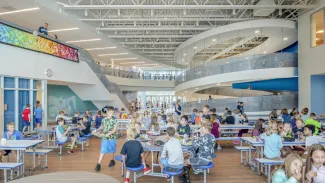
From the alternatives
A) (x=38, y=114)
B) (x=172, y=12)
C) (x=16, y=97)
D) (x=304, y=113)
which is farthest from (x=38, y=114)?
(x=304, y=113)

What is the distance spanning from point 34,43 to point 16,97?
2.66m

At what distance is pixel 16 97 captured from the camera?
37.9 ft

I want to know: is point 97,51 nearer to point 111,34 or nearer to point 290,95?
point 111,34

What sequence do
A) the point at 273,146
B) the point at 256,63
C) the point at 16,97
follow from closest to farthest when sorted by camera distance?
the point at 273,146 → the point at 16,97 → the point at 256,63

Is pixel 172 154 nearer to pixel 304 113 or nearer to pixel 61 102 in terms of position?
pixel 304 113

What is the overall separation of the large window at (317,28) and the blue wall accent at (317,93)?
199 centimetres


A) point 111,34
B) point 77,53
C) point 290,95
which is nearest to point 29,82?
point 77,53

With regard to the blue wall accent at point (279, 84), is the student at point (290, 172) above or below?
below

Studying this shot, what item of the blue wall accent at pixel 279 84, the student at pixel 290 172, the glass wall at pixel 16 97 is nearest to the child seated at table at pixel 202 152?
the student at pixel 290 172

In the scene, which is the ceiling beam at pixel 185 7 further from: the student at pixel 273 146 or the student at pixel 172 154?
the student at pixel 172 154

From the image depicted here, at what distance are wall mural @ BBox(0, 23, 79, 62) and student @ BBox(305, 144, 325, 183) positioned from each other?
36.8 feet

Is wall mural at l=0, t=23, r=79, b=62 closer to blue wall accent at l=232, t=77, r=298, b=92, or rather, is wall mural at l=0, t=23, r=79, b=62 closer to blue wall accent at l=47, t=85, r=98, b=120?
blue wall accent at l=47, t=85, r=98, b=120

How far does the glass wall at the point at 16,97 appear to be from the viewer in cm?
1096

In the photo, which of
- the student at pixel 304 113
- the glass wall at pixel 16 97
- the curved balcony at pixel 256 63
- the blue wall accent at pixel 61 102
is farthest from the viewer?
the blue wall accent at pixel 61 102
